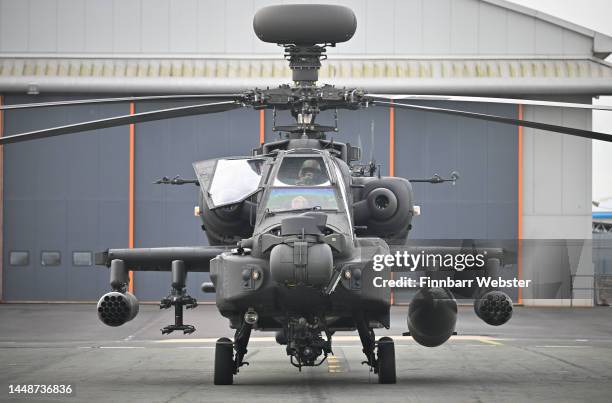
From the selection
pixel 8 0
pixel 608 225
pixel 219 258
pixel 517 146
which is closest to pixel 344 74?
pixel 517 146

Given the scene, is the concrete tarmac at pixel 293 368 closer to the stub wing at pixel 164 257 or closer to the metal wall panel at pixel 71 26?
the stub wing at pixel 164 257

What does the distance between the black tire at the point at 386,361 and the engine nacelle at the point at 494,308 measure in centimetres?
126

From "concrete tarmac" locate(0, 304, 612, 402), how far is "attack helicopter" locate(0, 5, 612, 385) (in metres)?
0.74

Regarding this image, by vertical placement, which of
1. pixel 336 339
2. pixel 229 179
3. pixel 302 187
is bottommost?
pixel 336 339

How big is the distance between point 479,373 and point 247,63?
18538 mm

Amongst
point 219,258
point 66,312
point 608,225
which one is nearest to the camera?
point 219,258

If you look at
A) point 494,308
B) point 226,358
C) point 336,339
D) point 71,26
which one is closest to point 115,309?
point 226,358

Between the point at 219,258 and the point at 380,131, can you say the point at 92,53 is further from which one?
the point at 219,258

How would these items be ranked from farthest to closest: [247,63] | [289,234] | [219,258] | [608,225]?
1. [608,225]
2. [247,63]
3. [219,258]
4. [289,234]

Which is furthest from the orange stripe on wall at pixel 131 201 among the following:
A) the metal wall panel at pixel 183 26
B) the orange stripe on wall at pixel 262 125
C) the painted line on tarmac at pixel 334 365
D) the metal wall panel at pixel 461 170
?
the painted line on tarmac at pixel 334 365

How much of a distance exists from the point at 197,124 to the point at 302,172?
19109 millimetres

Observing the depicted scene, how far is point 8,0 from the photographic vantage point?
33.2m

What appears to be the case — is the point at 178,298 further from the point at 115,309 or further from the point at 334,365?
the point at 334,365

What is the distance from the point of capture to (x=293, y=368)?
1730cm
